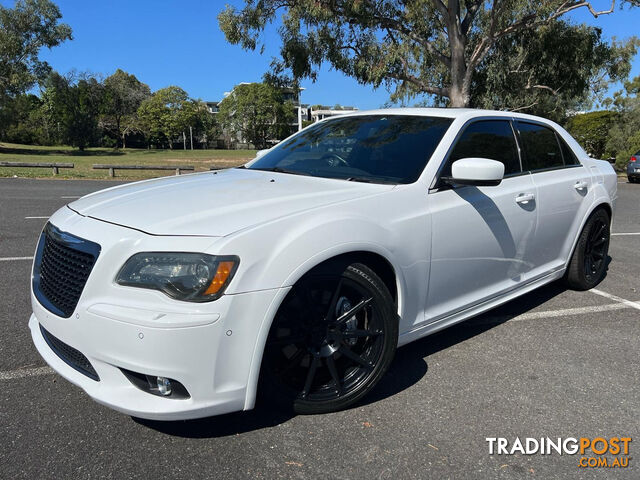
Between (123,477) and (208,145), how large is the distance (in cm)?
10033

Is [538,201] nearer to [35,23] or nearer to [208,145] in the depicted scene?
[35,23]

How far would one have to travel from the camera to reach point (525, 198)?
3.67 meters

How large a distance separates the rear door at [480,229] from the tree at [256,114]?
275 ft

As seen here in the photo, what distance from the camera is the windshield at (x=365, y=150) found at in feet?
10.4

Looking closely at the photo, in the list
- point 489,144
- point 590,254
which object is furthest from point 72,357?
point 590,254

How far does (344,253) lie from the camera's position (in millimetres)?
2539

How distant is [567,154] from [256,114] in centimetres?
8545

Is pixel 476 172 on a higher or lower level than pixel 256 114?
lower

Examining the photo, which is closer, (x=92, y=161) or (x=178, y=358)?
(x=178, y=358)

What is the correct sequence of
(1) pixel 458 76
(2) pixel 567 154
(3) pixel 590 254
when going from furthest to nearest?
(1) pixel 458 76 < (3) pixel 590 254 < (2) pixel 567 154

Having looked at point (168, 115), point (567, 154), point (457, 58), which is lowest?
point (567, 154)

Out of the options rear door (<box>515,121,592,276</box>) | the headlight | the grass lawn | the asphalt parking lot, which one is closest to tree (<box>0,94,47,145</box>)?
the grass lawn

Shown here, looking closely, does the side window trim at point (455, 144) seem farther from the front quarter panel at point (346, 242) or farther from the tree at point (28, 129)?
the tree at point (28, 129)

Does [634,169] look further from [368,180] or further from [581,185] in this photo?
[368,180]
